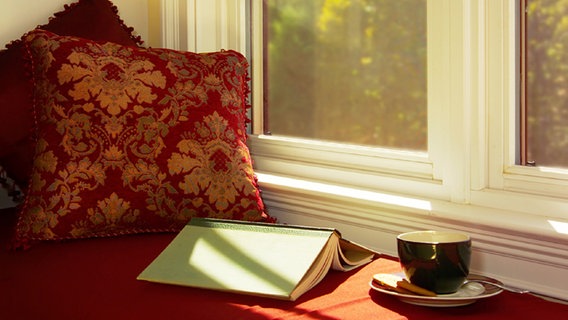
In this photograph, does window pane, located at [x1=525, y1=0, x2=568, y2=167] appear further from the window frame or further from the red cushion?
the red cushion

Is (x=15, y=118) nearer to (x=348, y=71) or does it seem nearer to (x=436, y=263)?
(x=348, y=71)

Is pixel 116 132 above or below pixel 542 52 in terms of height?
below

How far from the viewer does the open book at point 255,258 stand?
55.1 inches

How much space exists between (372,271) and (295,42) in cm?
97

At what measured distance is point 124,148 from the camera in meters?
1.84

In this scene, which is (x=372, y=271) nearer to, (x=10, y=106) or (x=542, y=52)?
(x=542, y=52)

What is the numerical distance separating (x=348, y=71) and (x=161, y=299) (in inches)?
37.8

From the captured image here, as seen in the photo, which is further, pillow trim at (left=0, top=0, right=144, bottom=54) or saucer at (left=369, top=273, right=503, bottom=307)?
pillow trim at (left=0, top=0, right=144, bottom=54)

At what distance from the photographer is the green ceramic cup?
127 centimetres

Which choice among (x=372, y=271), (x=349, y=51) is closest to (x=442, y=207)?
(x=372, y=271)

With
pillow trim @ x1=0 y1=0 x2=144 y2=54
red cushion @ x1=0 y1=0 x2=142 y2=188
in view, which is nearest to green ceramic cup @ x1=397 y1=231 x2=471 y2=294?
red cushion @ x1=0 y1=0 x2=142 y2=188

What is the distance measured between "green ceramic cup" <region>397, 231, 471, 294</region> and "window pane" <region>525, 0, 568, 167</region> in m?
0.43

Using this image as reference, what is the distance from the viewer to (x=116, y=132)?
6.04 feet

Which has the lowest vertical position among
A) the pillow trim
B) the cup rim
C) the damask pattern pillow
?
the cup rim
